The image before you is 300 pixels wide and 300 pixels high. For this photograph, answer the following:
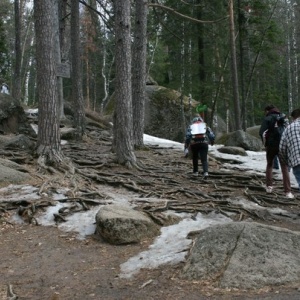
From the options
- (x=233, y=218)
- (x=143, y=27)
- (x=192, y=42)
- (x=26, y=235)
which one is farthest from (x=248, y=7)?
(x=26, y=235)

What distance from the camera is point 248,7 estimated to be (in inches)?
937

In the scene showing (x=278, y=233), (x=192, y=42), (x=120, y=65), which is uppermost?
(x=192, y=42)

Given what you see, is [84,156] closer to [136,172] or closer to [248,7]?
[136,172]

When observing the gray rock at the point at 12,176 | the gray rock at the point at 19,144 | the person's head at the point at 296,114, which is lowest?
the gray rock at the point at 12,176

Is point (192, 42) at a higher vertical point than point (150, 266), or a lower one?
higher

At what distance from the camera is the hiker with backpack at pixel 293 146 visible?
6.40 m

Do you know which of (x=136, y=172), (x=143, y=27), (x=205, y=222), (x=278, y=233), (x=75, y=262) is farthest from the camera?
(x=143, y=27)

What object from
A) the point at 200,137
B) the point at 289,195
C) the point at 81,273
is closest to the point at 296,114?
the point at 289,195

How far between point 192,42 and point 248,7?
396 cm

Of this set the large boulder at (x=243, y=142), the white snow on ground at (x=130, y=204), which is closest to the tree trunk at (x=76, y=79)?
the large boulder at (x=243, y=142)

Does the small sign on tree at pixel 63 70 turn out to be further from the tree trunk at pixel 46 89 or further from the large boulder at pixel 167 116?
the large boulder at pixel 167 116

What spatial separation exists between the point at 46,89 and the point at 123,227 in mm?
5024

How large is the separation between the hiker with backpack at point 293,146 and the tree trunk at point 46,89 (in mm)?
5275

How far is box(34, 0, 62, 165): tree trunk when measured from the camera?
387 inches
